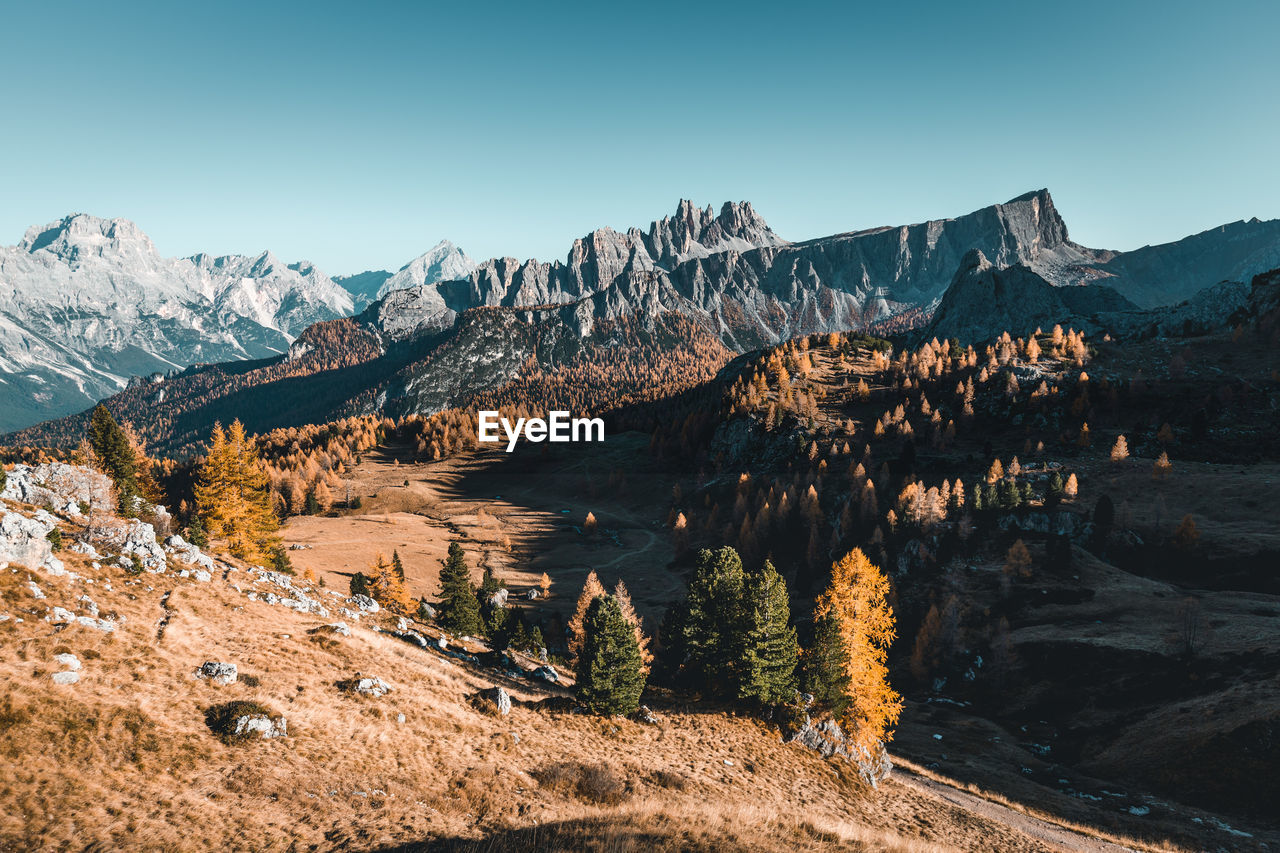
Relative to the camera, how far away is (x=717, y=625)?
44625 millimetres

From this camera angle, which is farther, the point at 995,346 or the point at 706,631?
the point at 995,346

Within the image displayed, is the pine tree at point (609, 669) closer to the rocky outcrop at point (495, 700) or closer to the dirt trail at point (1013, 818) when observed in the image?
the rocky outcrop at point (495, 700)

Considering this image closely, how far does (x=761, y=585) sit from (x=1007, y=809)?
24.5 metres

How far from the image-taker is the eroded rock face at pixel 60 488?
37531 millimetres

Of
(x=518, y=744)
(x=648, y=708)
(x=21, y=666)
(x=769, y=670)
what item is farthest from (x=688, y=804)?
(x=21, y=666)

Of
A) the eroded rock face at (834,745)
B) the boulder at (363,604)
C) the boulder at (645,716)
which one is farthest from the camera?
the boulder at (363,604)

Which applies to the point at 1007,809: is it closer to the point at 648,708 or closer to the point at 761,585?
the point at 761,585

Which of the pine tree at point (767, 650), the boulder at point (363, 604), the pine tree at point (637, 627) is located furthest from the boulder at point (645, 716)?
the boulder at point (363, 604)

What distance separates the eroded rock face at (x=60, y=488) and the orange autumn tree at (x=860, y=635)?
52.2m

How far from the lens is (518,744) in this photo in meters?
29.6

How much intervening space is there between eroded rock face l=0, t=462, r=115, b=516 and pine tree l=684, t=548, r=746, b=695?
44533 mm

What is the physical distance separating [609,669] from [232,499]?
138ft

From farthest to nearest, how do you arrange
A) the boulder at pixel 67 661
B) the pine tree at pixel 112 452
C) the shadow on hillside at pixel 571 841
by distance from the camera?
1. the pine tree at pixel 112 452
2. the boulder at pixel 67 661
3. the shadow on hillside at pixel 571 841

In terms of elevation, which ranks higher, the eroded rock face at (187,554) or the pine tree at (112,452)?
the pine tree at (112,452)
